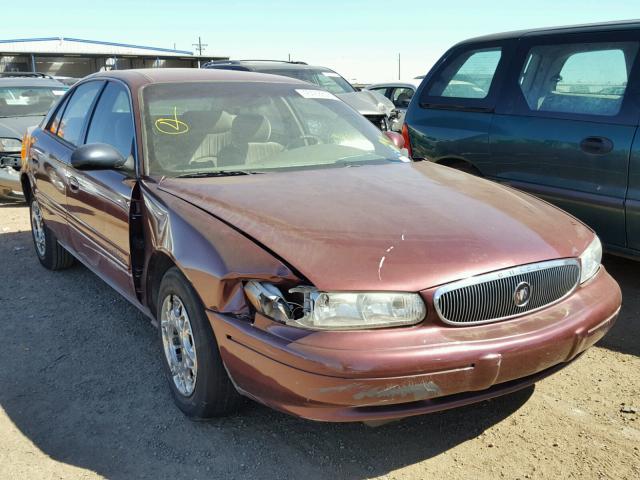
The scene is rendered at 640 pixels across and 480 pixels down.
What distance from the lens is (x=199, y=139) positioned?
3.63 m

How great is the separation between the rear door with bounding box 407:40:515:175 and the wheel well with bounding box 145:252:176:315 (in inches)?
110

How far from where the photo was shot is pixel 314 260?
2.47m

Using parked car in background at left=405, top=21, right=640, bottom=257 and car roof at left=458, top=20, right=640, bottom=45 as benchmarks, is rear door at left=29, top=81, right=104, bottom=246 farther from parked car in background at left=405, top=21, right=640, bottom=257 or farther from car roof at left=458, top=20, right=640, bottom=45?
car roof at left=458, top=20, right=640, bottom=45

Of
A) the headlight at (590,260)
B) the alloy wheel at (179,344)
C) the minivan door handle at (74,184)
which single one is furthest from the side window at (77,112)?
the headlight at (590,260)

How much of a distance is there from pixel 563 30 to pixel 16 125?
23.4 ft

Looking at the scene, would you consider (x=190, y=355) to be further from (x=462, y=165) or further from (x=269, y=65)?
(x=269, y=65)

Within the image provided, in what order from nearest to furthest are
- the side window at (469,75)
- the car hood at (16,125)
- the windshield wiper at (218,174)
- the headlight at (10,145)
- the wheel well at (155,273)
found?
the wheel well at (155,273) < the windshield wiper at (218,174) < the side window at (469,75) < the headlight at (10,145) < the car hood at (16,125)

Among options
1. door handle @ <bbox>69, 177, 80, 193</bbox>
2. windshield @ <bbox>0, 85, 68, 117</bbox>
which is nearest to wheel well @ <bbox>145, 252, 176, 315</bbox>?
door handle @ <bbox>69, 177, 80, 193</bbox>

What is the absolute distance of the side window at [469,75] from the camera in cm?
533

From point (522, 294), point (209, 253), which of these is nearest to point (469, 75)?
point (522, 294)

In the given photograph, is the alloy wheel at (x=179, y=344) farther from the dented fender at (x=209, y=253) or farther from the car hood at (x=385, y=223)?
the car hood at (x=385, y=223)

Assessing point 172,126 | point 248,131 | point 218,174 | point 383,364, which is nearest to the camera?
point 383,364

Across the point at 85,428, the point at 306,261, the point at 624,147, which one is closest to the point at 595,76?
the point at 624,147

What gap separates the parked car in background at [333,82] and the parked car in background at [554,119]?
5176 mm
